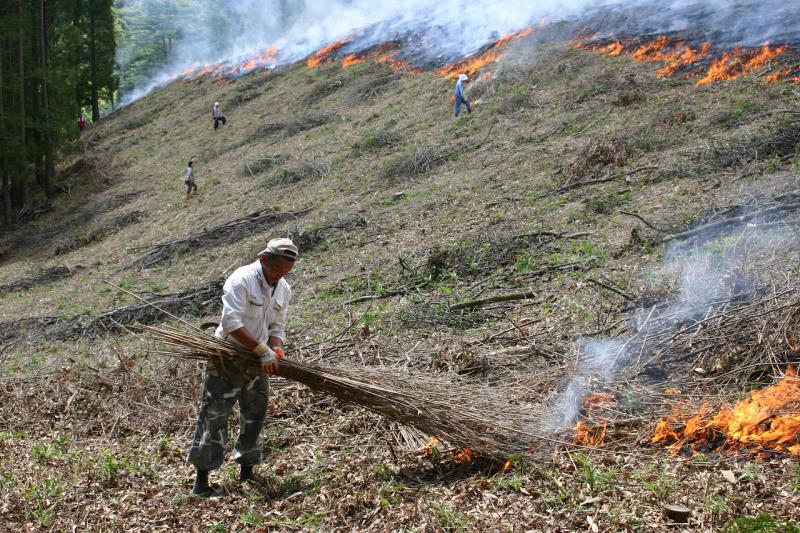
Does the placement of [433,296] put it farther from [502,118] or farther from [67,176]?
[67,176]

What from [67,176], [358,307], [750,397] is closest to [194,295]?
[358,307]

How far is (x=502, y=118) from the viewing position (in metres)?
16.0

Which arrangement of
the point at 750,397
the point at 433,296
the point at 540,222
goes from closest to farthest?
the point at 750,397 < the point at 433,296 < the point at 540,222

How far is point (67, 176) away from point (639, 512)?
90.8 feet

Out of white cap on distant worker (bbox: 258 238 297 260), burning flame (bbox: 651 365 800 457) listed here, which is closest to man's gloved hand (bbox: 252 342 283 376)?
white cap on distant worker (bbox: 258 238 297 260)

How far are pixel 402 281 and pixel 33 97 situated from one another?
20048 mm

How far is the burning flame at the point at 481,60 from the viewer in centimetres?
2003

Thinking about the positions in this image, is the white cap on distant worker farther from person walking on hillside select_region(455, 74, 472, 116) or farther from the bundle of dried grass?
person walking on hillside select_region(455, 74, 472, 116)

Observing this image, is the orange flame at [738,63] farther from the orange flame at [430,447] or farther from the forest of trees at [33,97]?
the forest of trees at [33,97]

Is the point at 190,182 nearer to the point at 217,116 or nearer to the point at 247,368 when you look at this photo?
the point at 217,116

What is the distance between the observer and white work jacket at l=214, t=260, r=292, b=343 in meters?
4.16

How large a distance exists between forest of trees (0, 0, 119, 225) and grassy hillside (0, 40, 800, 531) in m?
2.18

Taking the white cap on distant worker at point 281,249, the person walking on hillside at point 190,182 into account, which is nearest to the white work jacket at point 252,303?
the white cap on distant worker at point 281,249

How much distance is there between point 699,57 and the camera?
15.0 m
